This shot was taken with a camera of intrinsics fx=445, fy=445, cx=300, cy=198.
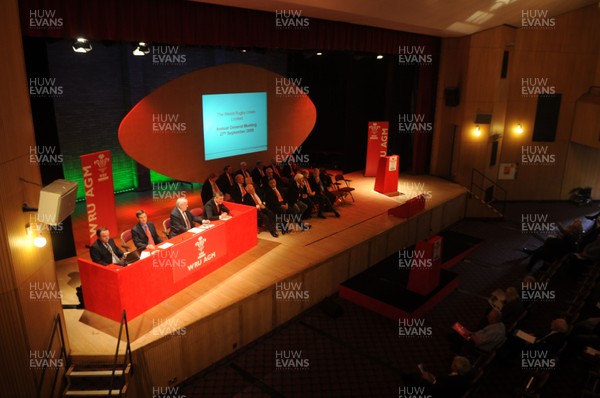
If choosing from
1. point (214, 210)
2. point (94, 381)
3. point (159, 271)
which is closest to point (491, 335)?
point (159, 271)

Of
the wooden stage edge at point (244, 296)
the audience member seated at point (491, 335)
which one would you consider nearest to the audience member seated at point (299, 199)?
the wooden stage edge at point (244, 296)

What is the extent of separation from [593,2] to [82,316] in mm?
14007

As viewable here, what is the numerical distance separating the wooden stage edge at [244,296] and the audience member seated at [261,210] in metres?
0.21

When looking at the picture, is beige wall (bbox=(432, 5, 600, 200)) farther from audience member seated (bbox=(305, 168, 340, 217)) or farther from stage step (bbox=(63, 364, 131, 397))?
stage step (bbox=(63, 364, 131, 397))

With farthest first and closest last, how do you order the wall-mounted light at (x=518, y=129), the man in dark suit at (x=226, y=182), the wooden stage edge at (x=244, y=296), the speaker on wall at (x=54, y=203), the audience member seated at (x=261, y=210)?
1. the wall-mounted light at (x=518, y=129)
2. the man in dark suit at (x=226, y=182)
3. the audience member seated at (x=261, y=210)
4. the wooden stage edge at (x=244, y=296)
5. the speaker on wall at (x=54, y=203)

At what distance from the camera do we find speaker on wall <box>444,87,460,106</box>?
12680mm

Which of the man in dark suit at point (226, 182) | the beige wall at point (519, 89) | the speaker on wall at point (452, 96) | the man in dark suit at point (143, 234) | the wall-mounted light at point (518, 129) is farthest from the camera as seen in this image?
the wall-mounted light at point (518, 129)

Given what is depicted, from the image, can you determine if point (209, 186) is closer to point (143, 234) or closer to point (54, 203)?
point (143, 234)

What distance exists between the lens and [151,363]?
534 cm

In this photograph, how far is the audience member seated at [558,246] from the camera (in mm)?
8641

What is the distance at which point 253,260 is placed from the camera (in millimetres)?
7594

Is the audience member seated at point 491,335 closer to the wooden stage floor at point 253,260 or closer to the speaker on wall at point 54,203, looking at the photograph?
the wooden stage floor at point 253,260

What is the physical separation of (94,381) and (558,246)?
27.1ft

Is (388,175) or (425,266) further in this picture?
(388,175)
